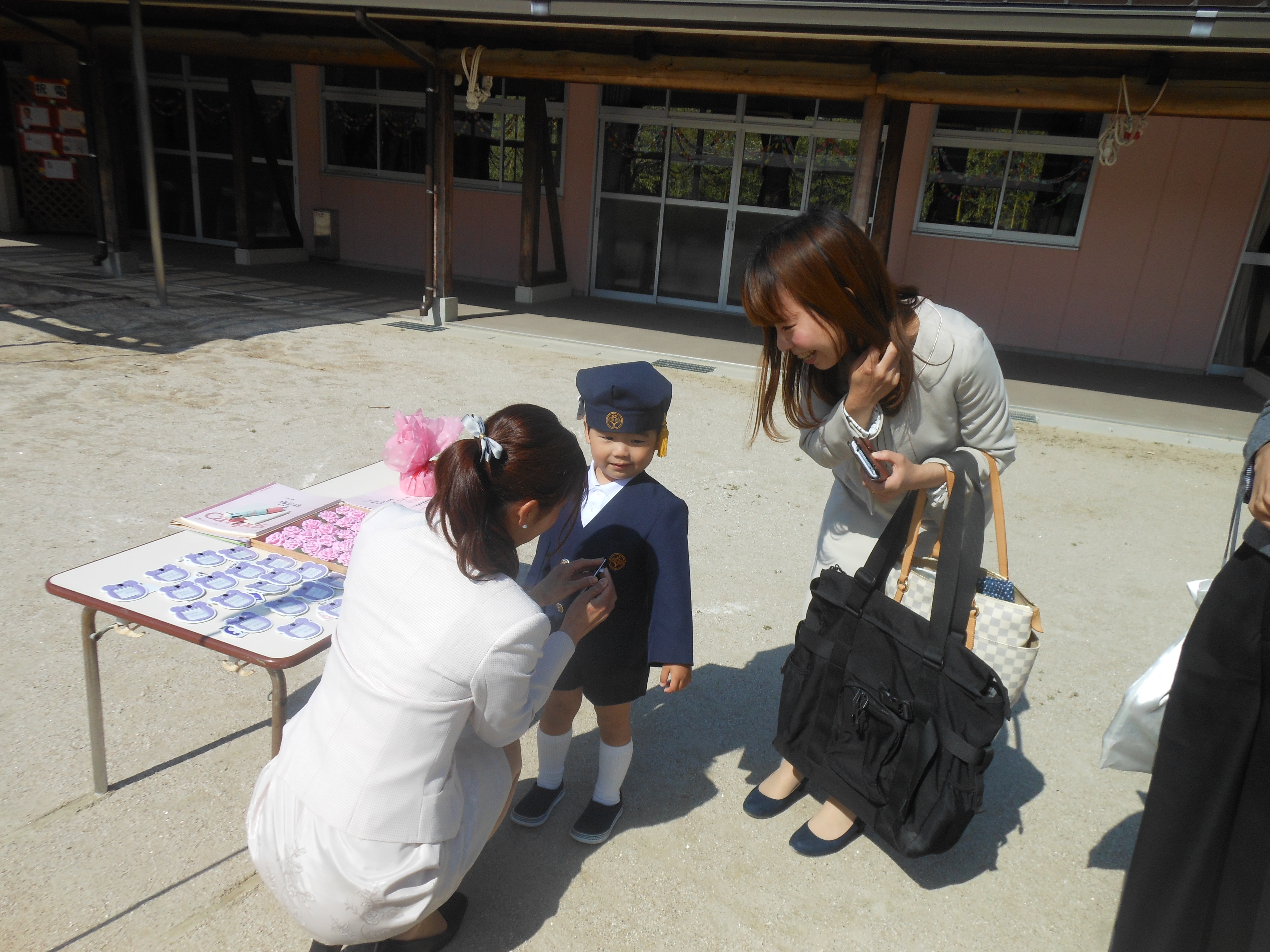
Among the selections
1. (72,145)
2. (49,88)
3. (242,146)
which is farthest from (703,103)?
(72,145)

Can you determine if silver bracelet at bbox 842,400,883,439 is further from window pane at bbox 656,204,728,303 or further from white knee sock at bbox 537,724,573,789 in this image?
window pane at bbox 656,204,728,303

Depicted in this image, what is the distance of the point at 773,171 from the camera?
960 centimetres

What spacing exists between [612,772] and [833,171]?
8.57m

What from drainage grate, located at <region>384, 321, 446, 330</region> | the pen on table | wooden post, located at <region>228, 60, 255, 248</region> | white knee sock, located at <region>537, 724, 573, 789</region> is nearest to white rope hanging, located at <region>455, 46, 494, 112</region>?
drainage grate, located at <region>384, 321, 446, 330</region>

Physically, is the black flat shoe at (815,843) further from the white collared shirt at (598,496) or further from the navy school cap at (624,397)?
the navy school cap at (624,397)

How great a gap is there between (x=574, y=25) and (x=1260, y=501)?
6.22m

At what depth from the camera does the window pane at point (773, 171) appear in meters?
9.47

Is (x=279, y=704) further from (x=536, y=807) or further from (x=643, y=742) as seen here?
(x=643, y=742)

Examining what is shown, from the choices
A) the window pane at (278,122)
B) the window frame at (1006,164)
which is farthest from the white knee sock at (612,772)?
the window pane at (278,122)

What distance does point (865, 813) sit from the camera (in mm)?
2020

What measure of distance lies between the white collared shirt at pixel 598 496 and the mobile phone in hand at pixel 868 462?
1.72ft

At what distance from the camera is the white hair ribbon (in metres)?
1.49

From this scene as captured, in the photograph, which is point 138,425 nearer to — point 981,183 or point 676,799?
point 676,799

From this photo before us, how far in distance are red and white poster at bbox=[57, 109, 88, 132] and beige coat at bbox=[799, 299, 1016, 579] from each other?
12.5m
